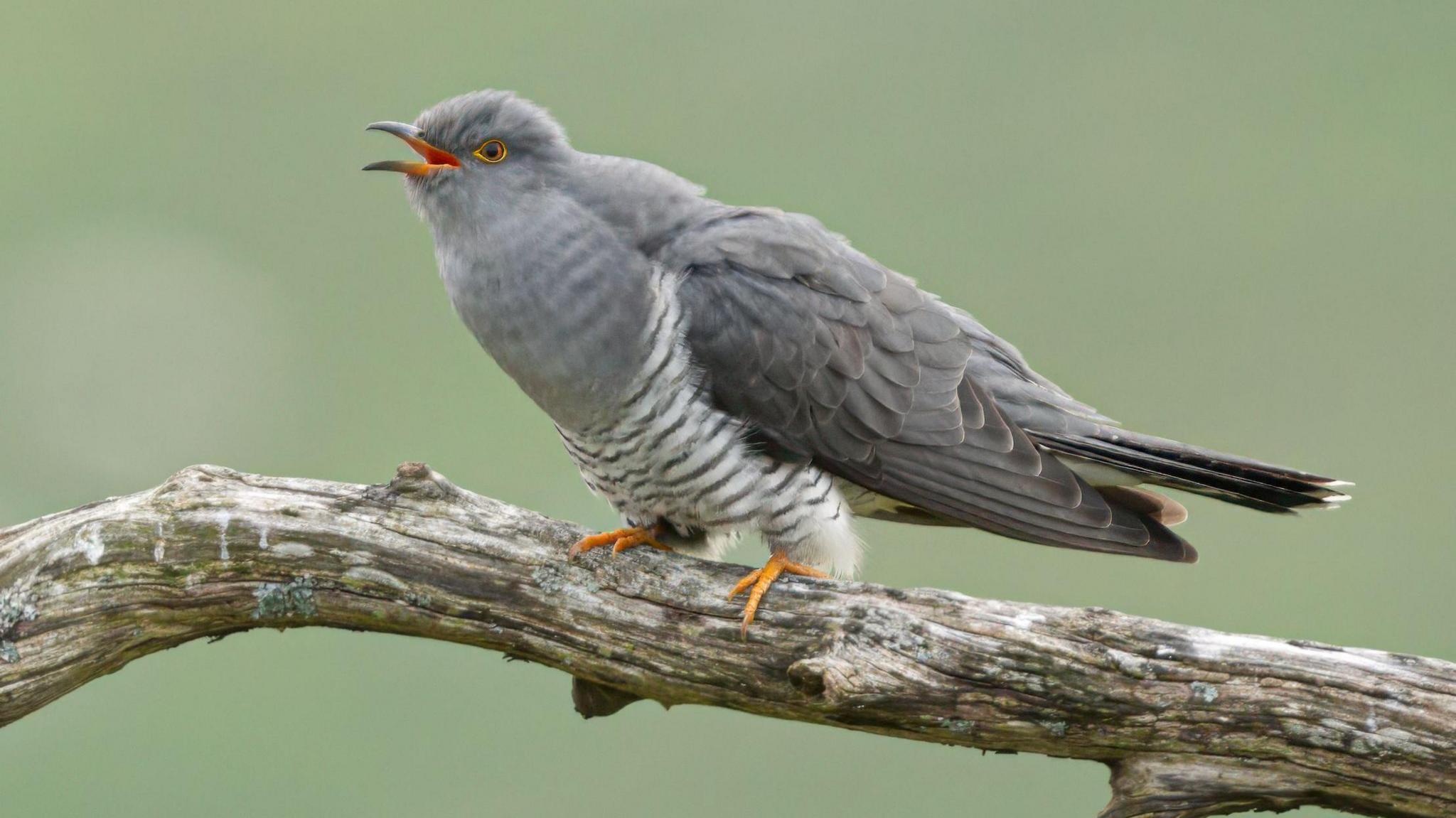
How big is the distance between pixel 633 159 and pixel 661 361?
0.61m

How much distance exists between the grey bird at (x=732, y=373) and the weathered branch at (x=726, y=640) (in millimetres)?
180

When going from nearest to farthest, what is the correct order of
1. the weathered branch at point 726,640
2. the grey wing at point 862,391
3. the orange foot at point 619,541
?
the weathered branch at point 726,640 → the orange foot at point 619,541 → the grey wing at point 862,391

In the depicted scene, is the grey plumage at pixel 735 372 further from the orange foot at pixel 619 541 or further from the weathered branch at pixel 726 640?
the weathered branch at pixel 726 640

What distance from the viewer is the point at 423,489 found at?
9.36 feet

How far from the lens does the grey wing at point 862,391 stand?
297 centimetres

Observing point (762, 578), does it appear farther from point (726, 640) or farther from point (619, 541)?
point (619, 541)

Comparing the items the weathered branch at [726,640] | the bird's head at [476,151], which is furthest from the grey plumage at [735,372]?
the weathered branch at [726,640]

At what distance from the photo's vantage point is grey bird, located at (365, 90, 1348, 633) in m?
2.91

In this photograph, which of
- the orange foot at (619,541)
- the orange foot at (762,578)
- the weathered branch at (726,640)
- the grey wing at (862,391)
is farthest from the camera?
the grey wing at (862,391)

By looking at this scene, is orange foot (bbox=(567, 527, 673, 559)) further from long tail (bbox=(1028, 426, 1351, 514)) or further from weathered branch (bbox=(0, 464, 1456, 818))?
long tail (bbox=(1028, 426, 1351, 514))

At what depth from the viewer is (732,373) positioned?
9.68ft

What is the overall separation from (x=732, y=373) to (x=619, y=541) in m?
0.49

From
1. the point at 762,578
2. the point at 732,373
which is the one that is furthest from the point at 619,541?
the point at 732,373

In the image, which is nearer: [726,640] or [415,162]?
[726,640]
